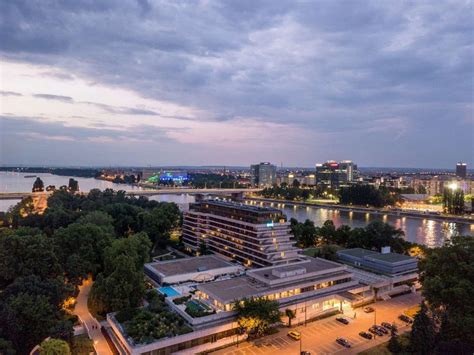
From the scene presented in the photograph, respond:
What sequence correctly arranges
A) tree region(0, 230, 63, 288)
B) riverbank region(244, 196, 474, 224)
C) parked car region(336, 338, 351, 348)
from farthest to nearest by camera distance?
1. riverbank region(244, 196, 474, 224)
2. tree region(0, 230, 63, 288)
3. parked car region(336, 338, 351, 348)

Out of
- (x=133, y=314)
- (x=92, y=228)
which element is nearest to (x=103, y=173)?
(x=92, y=228)

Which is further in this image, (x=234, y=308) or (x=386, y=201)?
(x=386, y=201)

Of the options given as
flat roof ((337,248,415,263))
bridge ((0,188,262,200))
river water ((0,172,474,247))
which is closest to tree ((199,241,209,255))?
flat roof ((337,248,415,263))

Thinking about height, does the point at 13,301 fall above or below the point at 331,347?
above

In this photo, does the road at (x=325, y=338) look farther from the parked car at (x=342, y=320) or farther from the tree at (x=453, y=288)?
the tree at (x=453, y=288)

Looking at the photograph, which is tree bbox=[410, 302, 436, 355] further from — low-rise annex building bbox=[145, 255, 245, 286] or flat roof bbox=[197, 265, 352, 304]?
low-rise annex building bbox=[145, 255, 245, 286]

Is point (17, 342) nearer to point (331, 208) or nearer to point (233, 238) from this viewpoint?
point (233, 238)
